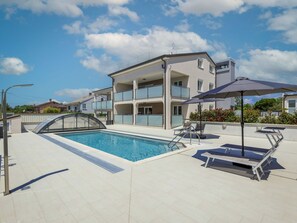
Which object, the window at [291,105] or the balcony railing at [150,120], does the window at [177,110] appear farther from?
the window at [291,105]

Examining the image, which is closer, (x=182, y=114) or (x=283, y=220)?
(x=283, y=220)

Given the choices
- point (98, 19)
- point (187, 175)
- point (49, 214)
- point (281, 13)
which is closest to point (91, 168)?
point (49, 214)

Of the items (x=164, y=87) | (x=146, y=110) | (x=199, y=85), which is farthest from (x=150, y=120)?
(x=199, y=85)

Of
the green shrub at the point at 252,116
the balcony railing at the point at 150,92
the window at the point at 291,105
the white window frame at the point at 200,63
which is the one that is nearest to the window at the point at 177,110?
the balcony railing at the point at 150,92

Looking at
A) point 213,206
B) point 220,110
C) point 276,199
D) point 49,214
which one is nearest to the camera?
point 49,214

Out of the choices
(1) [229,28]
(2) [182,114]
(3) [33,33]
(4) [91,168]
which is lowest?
(4) [91,168]

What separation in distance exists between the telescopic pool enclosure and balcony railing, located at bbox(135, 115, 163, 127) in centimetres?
435

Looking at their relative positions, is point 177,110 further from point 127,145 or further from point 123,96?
point 127,145

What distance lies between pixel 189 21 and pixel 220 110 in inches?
309

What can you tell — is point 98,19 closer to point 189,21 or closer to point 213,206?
point 189,21

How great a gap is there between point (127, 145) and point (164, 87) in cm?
775

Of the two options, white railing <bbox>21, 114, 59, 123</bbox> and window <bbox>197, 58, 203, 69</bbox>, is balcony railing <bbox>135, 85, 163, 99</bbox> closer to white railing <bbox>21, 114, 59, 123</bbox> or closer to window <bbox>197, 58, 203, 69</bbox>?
window <bbox>197, 58, 203, 69</bbox>

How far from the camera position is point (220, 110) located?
14.1m

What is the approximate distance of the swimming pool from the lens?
926cm
